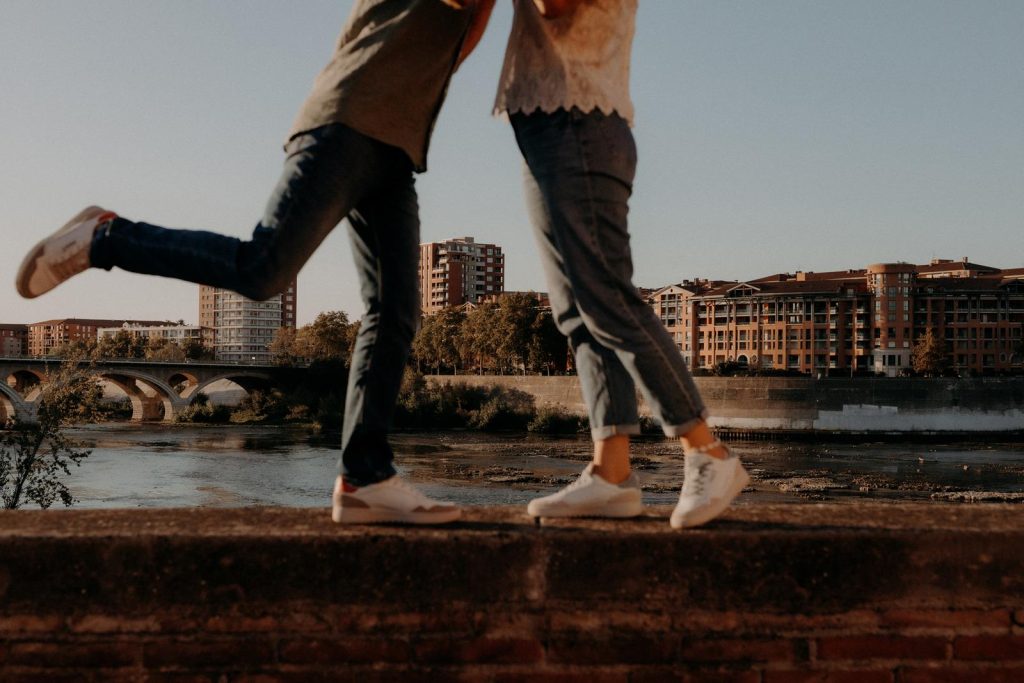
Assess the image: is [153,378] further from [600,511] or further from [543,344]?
[600,511]

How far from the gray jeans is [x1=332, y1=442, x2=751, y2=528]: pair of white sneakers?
0.15 meters

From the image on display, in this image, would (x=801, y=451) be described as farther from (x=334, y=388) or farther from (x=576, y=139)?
(x=576, y=139)

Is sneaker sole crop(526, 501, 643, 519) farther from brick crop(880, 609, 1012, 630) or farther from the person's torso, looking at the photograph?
the person's torso

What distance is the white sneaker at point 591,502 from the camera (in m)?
2.46

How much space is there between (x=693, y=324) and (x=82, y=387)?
7896cm

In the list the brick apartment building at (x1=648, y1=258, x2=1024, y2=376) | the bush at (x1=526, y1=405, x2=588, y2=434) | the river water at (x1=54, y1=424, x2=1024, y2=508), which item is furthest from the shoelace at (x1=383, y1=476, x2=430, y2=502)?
the brick apartment building at (x1=648, y1=258, x2=1024, y2=376)

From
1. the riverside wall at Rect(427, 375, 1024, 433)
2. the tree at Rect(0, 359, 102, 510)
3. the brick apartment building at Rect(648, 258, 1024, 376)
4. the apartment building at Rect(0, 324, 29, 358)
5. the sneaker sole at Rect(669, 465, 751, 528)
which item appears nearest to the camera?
the sneaker sole at Rect(669, 465, 751, 528)

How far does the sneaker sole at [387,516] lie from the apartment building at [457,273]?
128350 millimetres

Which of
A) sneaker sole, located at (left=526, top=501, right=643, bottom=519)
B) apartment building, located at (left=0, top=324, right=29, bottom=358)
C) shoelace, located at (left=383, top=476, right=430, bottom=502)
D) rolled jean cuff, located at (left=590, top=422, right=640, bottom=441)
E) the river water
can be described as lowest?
the river water

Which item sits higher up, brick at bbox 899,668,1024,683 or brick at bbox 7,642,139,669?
brick at bbox 7,642,139,669

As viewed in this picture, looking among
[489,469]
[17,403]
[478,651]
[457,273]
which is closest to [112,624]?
[478,651]

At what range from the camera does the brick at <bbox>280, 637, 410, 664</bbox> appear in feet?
6.60

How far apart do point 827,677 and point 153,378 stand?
66.7 m

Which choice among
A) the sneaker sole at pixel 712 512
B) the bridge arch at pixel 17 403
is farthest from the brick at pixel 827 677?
the bridge arch at pixel 17 403
